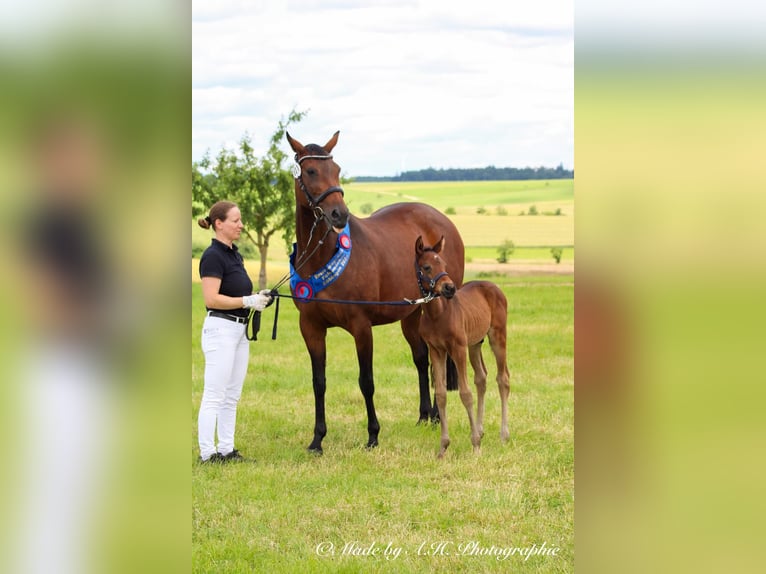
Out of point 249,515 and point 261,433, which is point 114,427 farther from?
point 261,433

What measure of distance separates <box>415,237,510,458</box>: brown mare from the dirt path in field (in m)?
26.3

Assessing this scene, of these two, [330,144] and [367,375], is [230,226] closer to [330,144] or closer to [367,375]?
[330,144]

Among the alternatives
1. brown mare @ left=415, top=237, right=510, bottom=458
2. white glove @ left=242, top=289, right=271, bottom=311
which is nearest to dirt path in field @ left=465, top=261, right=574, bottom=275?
brown mare @ left=415, top=237, right=510, bottom=458

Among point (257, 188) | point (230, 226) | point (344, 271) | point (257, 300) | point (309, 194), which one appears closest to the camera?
point (257, 300)

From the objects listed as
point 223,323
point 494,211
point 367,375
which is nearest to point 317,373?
point 367,375

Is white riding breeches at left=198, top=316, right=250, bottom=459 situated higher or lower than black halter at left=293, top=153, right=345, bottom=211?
lower

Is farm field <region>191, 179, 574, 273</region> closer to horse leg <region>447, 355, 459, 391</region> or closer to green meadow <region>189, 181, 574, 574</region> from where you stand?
green meadow <region>189, 181, 574, 574</region>

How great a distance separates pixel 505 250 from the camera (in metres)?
36.1

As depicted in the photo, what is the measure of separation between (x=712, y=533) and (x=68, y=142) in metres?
1.17

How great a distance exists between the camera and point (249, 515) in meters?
5.66

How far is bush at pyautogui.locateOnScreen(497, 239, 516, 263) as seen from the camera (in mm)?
35531

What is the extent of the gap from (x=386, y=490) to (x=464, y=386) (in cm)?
131

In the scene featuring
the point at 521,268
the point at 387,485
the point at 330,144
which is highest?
the point at 330,144

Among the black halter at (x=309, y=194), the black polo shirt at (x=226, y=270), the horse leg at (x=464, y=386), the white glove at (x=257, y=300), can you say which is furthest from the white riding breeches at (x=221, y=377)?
the horse leg at (x=464, y=386)
